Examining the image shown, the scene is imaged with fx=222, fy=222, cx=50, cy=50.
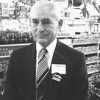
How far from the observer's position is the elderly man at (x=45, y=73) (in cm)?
190

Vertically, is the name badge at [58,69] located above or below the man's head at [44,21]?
below

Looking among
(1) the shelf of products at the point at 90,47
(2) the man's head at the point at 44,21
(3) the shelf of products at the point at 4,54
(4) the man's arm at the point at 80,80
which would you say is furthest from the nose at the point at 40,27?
(1) the shelf of products at the point at 90,47

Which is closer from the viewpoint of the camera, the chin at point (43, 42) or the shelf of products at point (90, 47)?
the chin at point (43, 42)

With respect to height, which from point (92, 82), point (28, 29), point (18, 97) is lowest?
point (92, 82)

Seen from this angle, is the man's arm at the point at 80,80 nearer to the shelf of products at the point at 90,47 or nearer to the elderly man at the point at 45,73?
the elderly man at the point at 45,73

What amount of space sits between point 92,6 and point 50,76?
272 centimetres

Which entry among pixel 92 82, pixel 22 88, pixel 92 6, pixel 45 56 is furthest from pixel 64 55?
pixel 92 6

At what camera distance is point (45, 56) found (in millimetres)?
1972

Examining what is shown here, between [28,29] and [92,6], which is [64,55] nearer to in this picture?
Result: [28,29]

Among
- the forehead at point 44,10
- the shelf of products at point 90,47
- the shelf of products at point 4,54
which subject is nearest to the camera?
the forehead at point 44,10

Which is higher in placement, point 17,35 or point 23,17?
point 23,17

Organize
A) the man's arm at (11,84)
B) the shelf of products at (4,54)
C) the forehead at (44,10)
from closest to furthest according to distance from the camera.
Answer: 1. the forehead at (44,10)
2. the man's arm at (11,84)
3. the shelf of products at (4,54)

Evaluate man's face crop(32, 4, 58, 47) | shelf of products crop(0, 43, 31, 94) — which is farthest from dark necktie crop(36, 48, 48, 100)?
shelf of products crop(0, 43, 31, 94)

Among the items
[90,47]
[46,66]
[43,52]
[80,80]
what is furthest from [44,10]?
[90,47]
